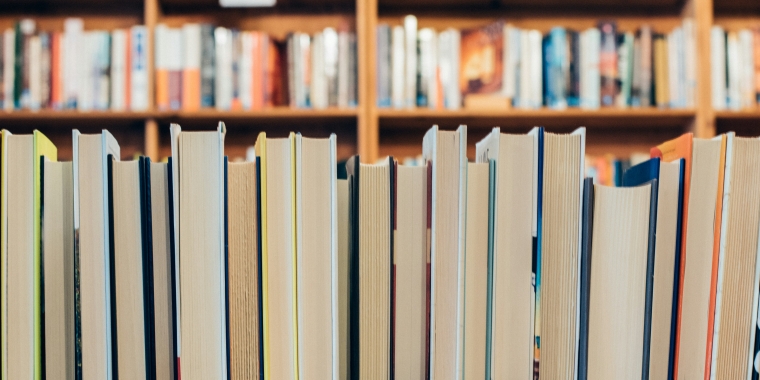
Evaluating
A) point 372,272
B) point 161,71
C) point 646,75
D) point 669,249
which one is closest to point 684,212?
point 669,249

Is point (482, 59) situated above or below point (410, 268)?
above

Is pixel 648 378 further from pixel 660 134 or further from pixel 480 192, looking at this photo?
pixel 660 134

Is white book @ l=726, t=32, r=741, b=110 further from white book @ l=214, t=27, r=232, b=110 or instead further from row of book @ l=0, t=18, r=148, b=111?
row of book @ l=0, t=18, r=148, b=111

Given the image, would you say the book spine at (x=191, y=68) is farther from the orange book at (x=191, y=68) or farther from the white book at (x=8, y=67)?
the white book at (x=8, y=67)

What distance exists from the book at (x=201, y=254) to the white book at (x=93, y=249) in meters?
0.05

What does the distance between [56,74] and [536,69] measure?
142cm

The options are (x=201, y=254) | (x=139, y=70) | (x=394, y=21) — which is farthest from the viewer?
(x=394, y=21)

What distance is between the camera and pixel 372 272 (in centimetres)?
49

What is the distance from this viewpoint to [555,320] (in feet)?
1.52

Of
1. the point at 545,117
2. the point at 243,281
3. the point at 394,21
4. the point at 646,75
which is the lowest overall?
the point at 243,281

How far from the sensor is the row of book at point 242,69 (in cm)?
180

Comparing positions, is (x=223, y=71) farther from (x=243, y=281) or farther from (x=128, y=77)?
(x=243, y=281)

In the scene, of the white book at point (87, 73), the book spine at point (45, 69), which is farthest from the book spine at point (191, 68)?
the book spine at point (45, 69)

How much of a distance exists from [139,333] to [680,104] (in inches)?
69.0
